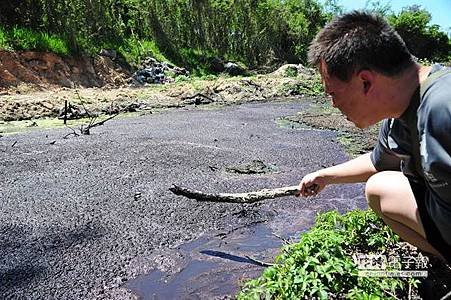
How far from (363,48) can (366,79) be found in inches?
4.6

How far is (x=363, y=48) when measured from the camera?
5.35ft

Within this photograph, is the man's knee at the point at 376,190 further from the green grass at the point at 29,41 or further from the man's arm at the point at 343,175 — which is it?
the green grass at the point at 29,41

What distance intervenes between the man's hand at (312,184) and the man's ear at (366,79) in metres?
0.97

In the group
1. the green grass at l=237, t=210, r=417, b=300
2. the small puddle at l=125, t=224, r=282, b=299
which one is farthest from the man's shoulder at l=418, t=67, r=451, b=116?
the small puddle at l=125, t=224, r=282, b=299

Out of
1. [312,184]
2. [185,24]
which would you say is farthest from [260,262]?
[185,24]

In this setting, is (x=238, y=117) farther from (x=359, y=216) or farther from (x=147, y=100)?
(x=359, y=216)

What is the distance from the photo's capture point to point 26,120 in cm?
1280

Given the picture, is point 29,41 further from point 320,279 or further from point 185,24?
point 320,279

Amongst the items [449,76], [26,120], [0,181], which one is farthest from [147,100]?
[449,76]

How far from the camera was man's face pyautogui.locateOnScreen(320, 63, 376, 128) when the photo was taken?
172 cm

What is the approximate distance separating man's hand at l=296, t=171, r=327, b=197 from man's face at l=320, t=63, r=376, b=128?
826mm

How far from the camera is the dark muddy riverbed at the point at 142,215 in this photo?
11.3 feet

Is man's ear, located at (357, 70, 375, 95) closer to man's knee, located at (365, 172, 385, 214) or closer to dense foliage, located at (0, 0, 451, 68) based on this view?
man's knee, located at (365, 172, 385, 214)

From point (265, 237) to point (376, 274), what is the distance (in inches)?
80.3
